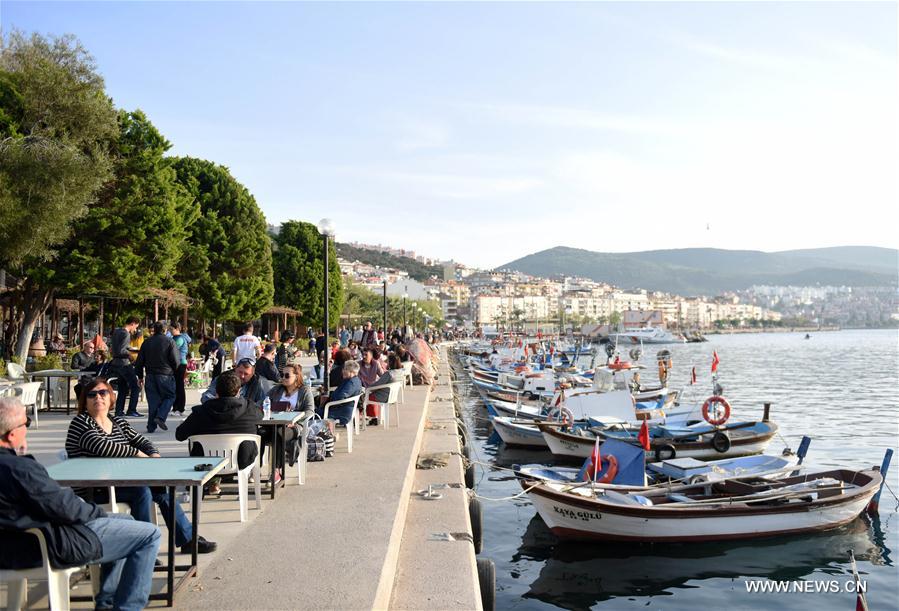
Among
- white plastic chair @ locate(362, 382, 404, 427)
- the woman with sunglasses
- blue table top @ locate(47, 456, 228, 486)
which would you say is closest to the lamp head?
white plastic chair @ locate(362, 382, 404, 427)

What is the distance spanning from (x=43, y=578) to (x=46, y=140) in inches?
741

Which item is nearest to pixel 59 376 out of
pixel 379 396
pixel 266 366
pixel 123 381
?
pixel 123 381

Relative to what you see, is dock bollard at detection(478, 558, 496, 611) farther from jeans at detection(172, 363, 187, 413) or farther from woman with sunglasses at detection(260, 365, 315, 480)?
jeans at detection(172, 363, 187, 413)

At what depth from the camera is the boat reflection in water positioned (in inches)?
381

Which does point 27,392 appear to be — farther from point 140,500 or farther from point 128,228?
point 128,228

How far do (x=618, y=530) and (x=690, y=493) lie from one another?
157 centimetres

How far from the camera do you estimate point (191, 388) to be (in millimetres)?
19109

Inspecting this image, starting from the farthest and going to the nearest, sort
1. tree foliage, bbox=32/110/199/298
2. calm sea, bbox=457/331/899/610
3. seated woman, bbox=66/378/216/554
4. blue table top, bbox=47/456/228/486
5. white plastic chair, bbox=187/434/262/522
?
tree foliage, bbox=32/110/199/298, calm sea, bbox=457/331/899/610, white plastic chair, bbox=187/434/262/522, seated woman, bbox=66/378/216/554, blue table top, bbox=47/456/228/486

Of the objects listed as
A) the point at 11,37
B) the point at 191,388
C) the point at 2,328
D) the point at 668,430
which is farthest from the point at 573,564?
the point at 2,328

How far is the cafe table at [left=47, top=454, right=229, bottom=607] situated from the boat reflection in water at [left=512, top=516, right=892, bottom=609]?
19.2 feet

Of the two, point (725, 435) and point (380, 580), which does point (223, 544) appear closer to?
point (380, 580)

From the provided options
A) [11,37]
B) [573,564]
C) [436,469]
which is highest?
[11,37]

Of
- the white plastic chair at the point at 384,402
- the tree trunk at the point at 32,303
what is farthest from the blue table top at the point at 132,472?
the tree trunk at the point at 32,303

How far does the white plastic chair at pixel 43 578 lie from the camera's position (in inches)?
142
